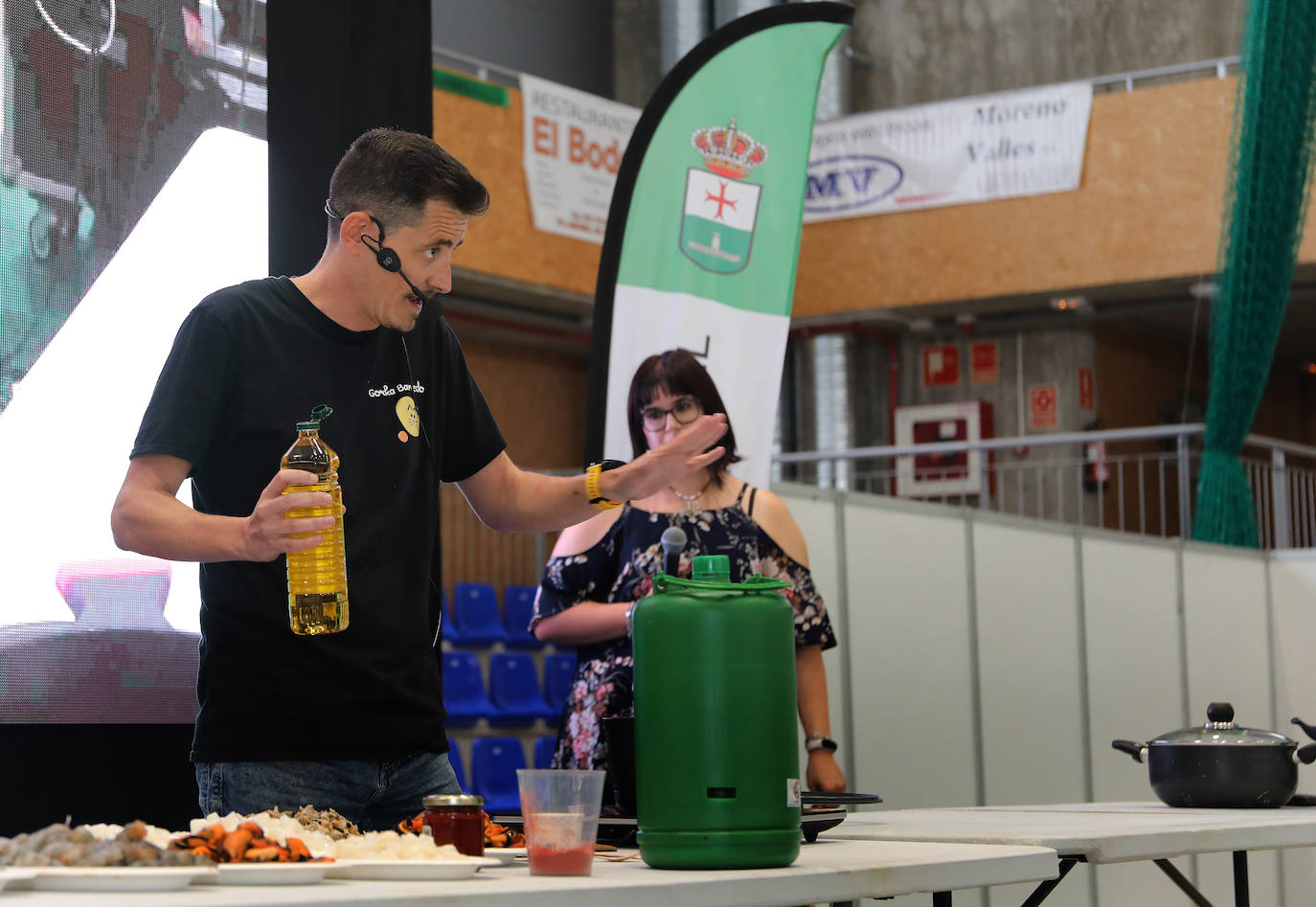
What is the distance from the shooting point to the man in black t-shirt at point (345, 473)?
1.61 metres

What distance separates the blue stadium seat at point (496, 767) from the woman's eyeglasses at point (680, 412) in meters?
4.54

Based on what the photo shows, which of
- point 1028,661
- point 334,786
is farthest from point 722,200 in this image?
point 334,786

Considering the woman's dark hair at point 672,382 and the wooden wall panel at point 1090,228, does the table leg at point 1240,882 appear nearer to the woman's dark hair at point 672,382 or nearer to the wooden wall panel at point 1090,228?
the woman's dark hair at point 672,382

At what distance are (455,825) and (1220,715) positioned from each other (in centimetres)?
153

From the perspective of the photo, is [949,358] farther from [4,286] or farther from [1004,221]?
[4,286]

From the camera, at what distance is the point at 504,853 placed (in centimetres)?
126

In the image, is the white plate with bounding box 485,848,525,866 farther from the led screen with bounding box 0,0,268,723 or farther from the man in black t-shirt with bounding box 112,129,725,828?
the led screen with bounding box 0,0,268,723

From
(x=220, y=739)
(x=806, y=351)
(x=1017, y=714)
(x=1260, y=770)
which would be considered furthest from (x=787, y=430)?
(x=220, y=739)

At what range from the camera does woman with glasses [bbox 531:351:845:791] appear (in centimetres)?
253

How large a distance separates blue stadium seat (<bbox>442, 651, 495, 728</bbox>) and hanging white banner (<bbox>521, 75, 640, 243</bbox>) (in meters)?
3.45

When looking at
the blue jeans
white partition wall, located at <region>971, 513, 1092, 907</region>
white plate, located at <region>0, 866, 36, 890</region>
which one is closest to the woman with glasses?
the blue jeans

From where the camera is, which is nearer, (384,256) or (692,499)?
(384,256)

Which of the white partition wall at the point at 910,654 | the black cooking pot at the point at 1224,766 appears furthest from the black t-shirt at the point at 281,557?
the white partition wall at the point at 910,654

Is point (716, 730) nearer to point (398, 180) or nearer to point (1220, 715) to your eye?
point (398, 180)
